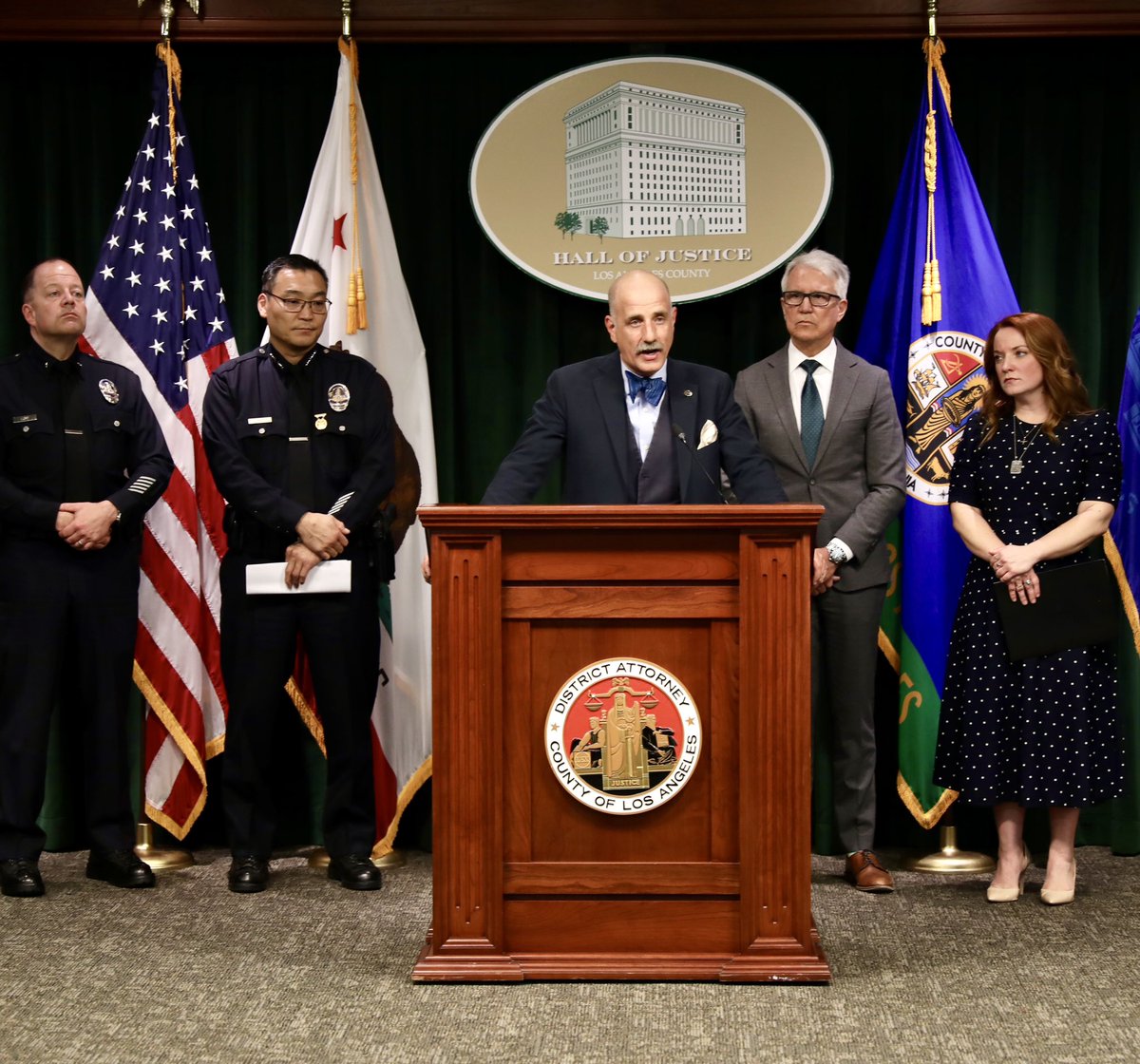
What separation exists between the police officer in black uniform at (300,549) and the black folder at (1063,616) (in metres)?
1.81

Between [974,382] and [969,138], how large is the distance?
92 cm

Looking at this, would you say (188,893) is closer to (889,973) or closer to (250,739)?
(250,739)

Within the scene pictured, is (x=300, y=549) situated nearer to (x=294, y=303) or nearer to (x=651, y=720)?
(x=294, y=303)

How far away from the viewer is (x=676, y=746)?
2.90 metres

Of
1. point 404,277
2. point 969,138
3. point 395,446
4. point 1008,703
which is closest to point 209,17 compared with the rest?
point 404,277

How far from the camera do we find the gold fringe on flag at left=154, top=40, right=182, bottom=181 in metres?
4.37

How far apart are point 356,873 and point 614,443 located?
5.01 feet

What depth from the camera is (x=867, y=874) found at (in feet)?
12.9

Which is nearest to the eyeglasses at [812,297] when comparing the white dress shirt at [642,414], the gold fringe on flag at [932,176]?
the gold fringe on flag at [932,176]

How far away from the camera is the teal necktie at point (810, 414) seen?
404cm

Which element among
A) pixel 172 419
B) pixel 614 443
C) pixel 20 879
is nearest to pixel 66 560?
pixel 172 419

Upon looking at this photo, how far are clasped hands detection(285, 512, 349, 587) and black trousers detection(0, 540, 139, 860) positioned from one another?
1.81 feet

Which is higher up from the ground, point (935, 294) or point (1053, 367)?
point (935, 294)

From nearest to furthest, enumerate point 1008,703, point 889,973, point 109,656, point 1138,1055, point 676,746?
point 1138,1055, point 676,746, point 889,973, point 1008,703, point 109,656
